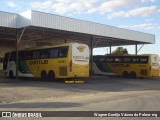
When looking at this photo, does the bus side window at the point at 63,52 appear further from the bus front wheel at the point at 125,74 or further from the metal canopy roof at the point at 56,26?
the bus front wheel at the point at 125,74

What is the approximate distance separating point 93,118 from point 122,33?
27.9 metres

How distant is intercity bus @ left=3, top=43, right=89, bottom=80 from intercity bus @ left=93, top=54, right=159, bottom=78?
925 centimetres

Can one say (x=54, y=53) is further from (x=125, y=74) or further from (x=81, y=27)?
(x=125, y=74)

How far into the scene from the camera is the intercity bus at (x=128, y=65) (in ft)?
116

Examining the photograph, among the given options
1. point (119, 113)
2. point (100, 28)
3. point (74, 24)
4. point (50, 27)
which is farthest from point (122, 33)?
point (119, 113)

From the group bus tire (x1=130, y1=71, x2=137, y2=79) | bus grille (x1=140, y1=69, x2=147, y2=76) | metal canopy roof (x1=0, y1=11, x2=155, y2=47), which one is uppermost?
metal canopy roof (x1=0, y1=11, x2=155, y2=47)

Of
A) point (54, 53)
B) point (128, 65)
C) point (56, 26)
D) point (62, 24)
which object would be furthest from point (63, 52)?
point (128, 65)

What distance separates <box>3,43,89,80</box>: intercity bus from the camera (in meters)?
27.6

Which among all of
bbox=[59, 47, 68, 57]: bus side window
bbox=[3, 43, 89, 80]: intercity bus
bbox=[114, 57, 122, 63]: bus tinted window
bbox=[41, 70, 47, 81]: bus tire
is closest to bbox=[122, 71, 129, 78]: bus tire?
bbox=[114, 57, 122, 63]: bus tinted window

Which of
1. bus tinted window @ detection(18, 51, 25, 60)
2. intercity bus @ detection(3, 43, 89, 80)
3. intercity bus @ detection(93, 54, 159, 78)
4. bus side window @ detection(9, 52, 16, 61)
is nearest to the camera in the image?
intercity bus @ detection(3, 43, 89, 80)

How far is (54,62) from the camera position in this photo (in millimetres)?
29141

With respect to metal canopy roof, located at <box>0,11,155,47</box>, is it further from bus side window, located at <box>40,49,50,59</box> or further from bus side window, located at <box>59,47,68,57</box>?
bus side window, located at <box>59,47,68,57</box>

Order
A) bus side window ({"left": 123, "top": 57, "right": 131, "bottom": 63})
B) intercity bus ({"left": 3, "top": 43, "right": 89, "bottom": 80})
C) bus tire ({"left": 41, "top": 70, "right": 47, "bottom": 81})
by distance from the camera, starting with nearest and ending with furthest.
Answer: intercity bus ({"left": 3, "top": 43, "right": 89, "bottom": 80}), bus tire ({"left": 41, "top": 70, "right": 47, "bottom": 81}), bus side window ({"left": 123, "top": 57, "right": 131, "bottom": 63})

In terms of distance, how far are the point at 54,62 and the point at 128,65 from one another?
1110 cm
